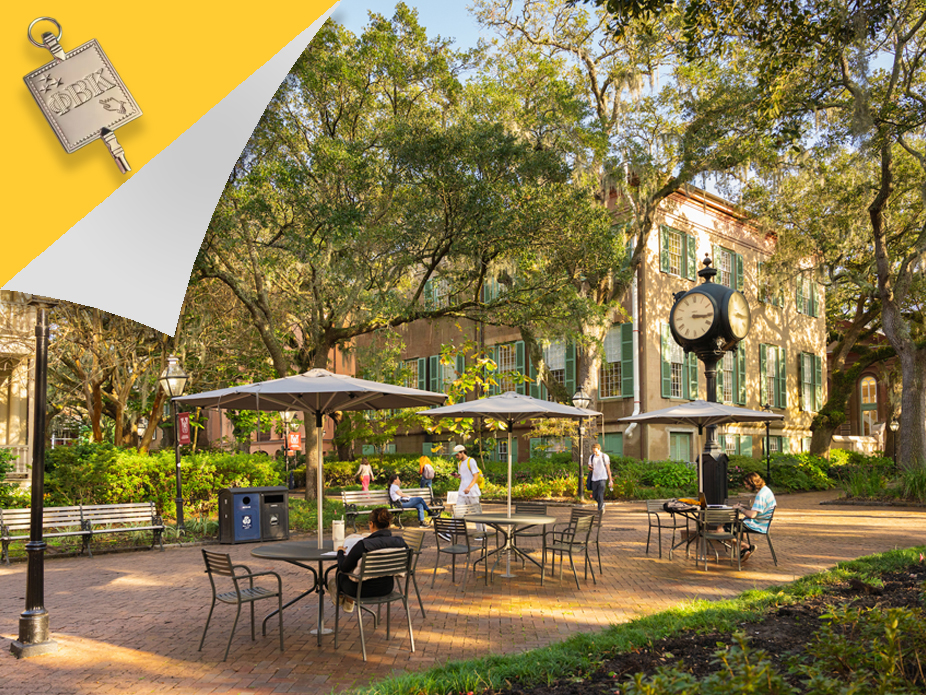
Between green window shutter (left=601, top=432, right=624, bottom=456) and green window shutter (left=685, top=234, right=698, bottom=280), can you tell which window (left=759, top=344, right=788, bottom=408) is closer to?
green window shutter (left=685, top=234, right=698, bottom=280)

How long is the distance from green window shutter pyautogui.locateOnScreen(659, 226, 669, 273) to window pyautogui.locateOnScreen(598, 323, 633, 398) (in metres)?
2.92

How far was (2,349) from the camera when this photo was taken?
19.7 m

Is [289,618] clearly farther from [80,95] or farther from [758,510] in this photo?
[80,95]

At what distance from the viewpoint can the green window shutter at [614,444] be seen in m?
28.1

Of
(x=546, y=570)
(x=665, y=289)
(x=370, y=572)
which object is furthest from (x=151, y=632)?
(x=665, y=289)

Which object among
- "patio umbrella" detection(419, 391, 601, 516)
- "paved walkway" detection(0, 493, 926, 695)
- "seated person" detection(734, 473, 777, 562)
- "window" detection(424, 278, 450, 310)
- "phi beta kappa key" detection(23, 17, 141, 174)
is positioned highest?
"window" detection(424, 278, 450, 310)

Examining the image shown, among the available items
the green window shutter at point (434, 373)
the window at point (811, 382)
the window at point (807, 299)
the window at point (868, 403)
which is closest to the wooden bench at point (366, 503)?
the green window shutter at point (434, 373)

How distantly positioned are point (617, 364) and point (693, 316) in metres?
15.2

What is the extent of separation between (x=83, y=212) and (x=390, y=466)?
26.3 metres

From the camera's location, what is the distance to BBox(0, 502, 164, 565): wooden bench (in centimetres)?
1257

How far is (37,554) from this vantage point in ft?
22.3

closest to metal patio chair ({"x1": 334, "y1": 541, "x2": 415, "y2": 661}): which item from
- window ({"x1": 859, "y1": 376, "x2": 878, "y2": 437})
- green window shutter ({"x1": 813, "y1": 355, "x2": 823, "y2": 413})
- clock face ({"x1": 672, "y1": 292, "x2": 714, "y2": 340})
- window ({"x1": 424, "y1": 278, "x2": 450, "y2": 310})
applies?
clock face ({"x1": 672, "y1": 292, "x2": 714, "y2": 340})

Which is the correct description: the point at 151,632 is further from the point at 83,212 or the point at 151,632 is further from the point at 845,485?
the point at 845,485

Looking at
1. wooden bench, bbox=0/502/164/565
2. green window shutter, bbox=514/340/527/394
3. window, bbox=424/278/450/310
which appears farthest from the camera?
green window shutter, bbox=514/340/527/394
